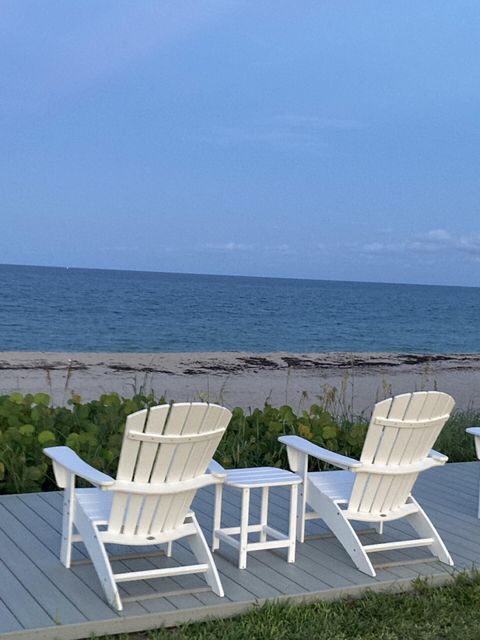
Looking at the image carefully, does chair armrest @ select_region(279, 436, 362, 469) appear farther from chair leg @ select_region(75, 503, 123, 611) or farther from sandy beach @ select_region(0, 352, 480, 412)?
sandy beach @ select_region(0, 352, 480, 412)

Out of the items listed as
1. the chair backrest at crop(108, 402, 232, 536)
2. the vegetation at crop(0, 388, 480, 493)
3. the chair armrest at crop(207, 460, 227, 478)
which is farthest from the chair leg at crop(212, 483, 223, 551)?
the vegetation at crop(0, 388, 480, 493)

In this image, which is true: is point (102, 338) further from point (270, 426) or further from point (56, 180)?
point (270, 426)

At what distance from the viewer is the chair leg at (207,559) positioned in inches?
141

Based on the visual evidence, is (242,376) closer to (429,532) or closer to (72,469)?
(429,532)

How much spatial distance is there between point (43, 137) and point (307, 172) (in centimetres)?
1048

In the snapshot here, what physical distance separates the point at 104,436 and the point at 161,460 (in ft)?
9.10

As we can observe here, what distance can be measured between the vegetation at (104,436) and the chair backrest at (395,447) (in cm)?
203

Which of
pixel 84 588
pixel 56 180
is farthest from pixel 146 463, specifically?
pixel 56 180

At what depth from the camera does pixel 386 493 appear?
4066 millimetres

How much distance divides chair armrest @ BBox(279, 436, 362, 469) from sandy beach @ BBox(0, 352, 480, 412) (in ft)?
18.6

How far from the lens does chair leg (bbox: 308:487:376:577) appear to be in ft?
12.9

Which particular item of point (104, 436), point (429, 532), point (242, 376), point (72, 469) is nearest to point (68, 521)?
point (72, 469)

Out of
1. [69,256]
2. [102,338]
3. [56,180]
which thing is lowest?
[102,338]

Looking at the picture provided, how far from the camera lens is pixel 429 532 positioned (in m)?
4.23
